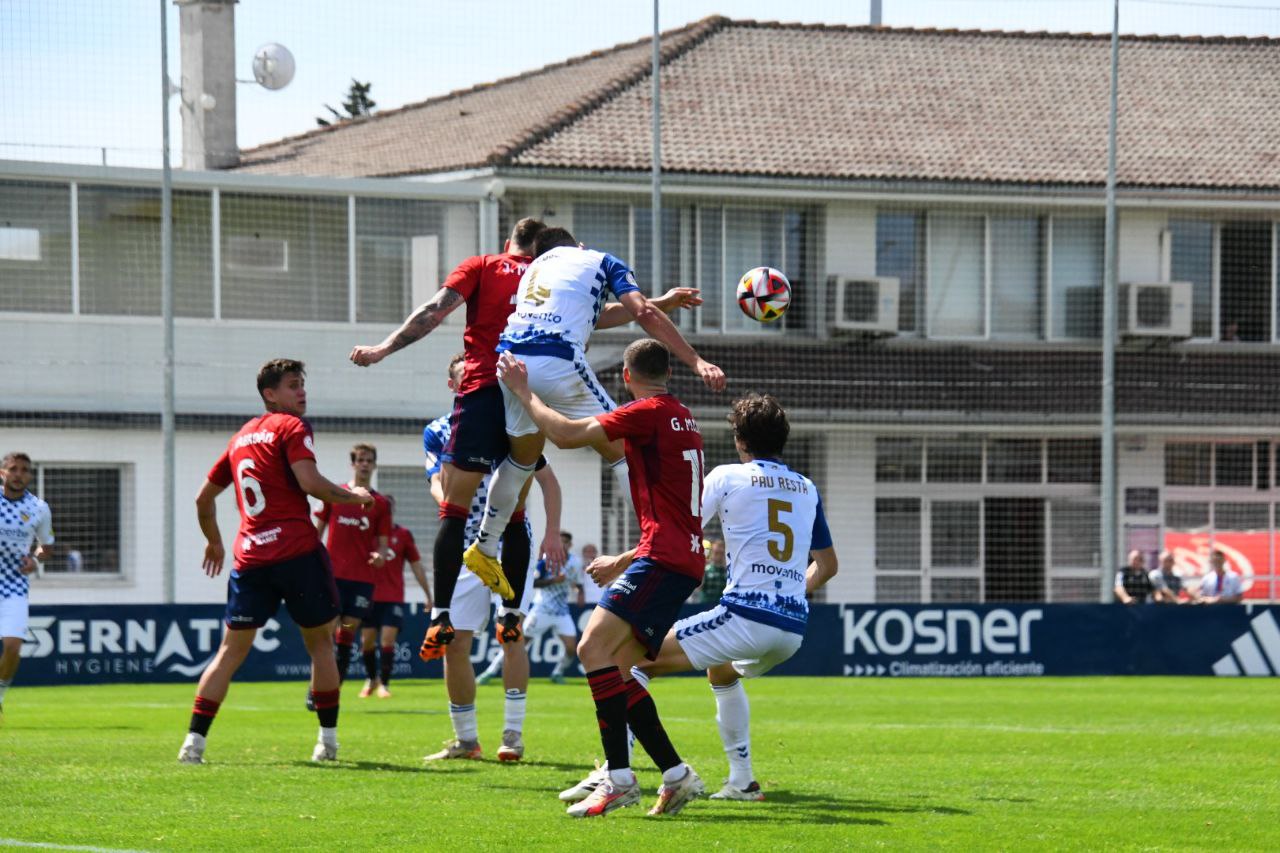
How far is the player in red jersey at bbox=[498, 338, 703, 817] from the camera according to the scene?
341 inches

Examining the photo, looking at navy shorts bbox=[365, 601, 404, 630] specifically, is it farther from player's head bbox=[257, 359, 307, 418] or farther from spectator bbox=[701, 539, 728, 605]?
player's head bbox=[257, 359, 307, 418]

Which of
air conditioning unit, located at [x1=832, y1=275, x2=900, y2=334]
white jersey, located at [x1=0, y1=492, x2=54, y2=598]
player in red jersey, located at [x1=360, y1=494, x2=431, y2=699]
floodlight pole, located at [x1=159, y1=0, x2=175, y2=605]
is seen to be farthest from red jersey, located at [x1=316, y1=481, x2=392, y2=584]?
air conditioning unit, located at [x1=832, y1=275, x2=900, y2=334]

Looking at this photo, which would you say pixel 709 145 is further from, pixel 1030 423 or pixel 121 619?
pixel 121 619

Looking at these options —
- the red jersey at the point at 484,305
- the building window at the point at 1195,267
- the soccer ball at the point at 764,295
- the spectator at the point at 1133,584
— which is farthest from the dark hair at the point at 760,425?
the building window at the point at 1195,267

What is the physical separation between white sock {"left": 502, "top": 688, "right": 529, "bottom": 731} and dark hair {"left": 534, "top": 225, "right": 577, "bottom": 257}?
2901mm

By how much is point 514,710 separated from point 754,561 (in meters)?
3.15

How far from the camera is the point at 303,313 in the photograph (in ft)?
107

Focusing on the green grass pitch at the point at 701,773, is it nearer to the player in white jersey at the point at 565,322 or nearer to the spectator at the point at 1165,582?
the player in white jersey at the point at 565,322

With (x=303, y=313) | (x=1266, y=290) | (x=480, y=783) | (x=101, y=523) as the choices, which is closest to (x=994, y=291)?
(x=1266, y=290)

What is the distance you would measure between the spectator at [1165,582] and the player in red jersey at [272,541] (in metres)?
22.0

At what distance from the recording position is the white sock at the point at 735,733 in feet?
31.2

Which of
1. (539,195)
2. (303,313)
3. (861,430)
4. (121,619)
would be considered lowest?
(121,619)

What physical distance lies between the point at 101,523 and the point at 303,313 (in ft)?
16.9

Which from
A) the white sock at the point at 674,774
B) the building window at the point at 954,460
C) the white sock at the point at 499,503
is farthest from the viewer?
the building window at the point at 954,460
